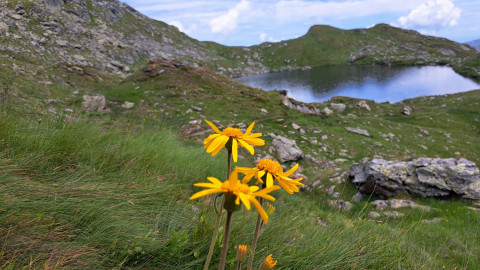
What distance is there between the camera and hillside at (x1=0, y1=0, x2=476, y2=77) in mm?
47719

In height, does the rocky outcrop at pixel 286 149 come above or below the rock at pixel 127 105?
below

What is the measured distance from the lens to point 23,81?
43.9 feet

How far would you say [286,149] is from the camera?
1327cm

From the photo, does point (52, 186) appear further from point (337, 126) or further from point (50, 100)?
Result: point (337, 126)

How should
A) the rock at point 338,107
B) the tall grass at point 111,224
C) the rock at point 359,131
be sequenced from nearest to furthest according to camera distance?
the tall grass at point 111,224
the rock at point 359,131
the rock at point 338,107

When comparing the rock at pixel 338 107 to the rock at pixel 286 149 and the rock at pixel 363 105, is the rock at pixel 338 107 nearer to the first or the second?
the rock at pixel 363 105

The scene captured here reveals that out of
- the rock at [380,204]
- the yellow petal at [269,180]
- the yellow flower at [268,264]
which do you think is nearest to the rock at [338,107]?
the rock at [380,204]

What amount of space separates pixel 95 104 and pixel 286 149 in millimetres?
11835

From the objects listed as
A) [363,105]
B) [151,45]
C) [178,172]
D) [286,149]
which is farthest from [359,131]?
[151,45]

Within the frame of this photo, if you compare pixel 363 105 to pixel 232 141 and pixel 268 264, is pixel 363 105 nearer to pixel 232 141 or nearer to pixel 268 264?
pixel 232 141

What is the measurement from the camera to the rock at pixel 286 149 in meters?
12.9

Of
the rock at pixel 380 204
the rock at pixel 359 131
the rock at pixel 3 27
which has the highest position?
the rock at pixel 3 27

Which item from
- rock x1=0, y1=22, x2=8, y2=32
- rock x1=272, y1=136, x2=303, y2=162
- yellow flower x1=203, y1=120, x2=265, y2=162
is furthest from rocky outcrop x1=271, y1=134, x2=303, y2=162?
rock x1=0, y1=22, x2=8, y2=32

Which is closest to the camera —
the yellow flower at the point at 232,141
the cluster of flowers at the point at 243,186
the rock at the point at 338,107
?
the cluster of flowers at the point at 243,186
